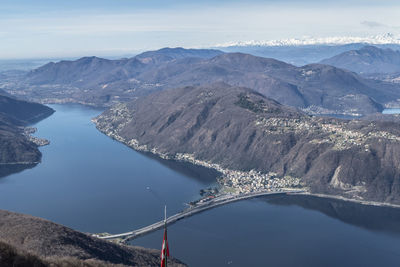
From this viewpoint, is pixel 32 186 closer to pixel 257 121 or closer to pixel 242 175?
pixel 242 175

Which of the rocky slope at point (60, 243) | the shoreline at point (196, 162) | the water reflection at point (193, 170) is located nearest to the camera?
the rocky slope at point (60, 243)

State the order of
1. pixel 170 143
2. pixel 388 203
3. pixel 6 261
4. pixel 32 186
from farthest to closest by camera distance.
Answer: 1. pixel 170 143
2. pixel 32 186
3. pixel 388 203
4. pixel 6 261

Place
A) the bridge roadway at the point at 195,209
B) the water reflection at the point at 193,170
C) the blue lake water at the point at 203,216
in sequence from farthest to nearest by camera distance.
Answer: the water reflection at the point at 193,170
the bridge roadway at the point at 195,209
the blue lake water at the point at 203,216

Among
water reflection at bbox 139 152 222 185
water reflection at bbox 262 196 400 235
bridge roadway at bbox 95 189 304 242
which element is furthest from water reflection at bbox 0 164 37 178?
water reflection at bbox 262 196 400 235

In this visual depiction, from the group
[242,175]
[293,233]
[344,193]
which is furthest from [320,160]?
[293,233]

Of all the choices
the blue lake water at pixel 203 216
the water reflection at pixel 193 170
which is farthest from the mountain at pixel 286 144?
the blue lake water at pixel 203 216

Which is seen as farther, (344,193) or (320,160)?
(320,160)

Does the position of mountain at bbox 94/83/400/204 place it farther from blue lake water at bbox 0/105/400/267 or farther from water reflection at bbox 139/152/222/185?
blue lake water at bbox 0/105/400/267

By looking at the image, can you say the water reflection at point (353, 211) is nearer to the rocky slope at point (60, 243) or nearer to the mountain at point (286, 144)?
the mountain at point (286, 144)
